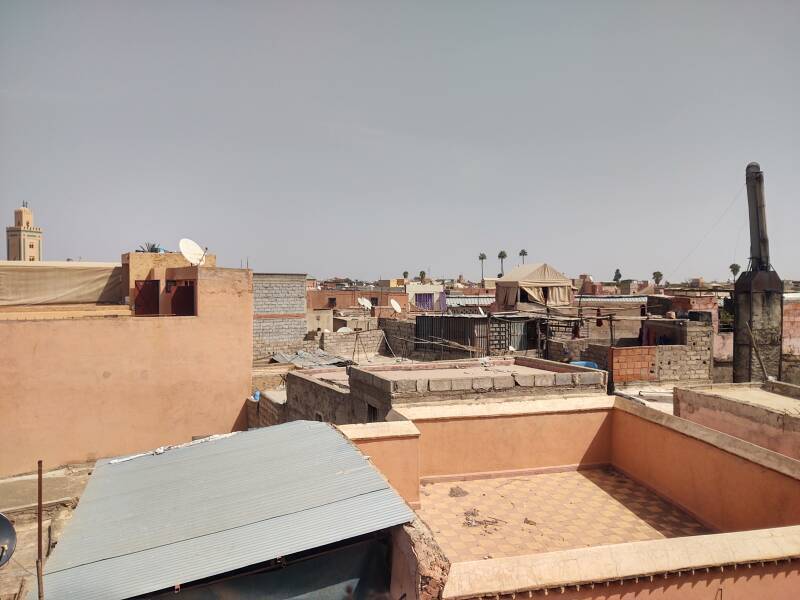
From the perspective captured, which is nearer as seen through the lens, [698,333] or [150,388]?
[150,388]

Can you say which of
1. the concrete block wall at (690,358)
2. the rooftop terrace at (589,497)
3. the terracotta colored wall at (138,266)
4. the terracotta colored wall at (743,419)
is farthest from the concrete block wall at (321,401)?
the concrete block wall at (690,358)

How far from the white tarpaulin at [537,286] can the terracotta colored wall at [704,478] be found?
2369 cm

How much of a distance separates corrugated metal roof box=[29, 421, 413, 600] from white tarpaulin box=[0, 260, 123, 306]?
53.1 ft

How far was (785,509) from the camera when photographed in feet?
16.1

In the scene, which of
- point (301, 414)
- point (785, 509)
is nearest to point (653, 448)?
point (785, 509)

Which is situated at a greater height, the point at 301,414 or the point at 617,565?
the point at 617,565

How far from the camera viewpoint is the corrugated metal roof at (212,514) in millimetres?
3416

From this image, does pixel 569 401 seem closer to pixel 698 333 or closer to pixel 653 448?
pixel 653 448

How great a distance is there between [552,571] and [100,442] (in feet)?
47.3

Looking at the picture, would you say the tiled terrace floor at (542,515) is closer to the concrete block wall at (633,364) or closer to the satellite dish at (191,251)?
the concrete block wall at (633,364)

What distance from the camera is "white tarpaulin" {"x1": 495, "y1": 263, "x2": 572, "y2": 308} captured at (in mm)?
30828

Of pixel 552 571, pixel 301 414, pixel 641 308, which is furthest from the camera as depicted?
pixel 641 308

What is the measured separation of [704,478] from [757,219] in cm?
1437

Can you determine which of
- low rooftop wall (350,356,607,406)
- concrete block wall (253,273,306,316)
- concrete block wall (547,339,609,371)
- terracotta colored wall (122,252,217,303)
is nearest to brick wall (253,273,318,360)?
concrete block wall (253,273,306,316)
